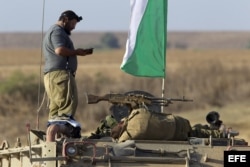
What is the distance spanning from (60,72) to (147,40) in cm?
312

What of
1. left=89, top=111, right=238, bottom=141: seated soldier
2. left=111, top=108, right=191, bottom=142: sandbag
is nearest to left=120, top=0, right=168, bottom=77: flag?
left=89, top=111, right=238, bottom=141: seated soldier

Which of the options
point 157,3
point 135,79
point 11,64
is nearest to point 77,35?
point 11,64

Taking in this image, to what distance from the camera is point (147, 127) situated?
52.3 feet

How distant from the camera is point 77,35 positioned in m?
138

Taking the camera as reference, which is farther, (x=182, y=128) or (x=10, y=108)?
(x=10, y=108)

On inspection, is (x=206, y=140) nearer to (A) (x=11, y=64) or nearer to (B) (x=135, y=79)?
(B) (x=135, y=79)

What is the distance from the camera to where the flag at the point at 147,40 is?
19.0m

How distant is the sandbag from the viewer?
52.3 ft

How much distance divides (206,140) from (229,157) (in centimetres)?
63

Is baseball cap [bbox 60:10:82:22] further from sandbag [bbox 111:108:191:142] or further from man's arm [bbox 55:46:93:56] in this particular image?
sandbag [bbox 111:108:191:142]

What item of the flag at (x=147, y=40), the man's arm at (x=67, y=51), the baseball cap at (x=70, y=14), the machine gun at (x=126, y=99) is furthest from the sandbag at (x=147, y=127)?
the flag at (x=147, y=40)

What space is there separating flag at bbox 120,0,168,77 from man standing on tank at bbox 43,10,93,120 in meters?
2.24

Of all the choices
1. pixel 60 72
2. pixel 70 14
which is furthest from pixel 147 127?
pixel 70 14

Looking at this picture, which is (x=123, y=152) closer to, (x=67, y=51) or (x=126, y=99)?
(x=126, y=99)
